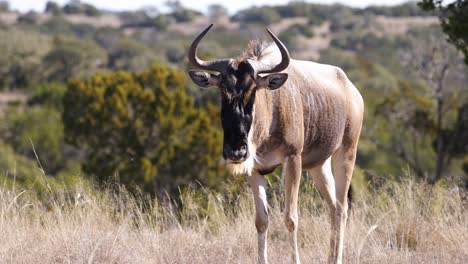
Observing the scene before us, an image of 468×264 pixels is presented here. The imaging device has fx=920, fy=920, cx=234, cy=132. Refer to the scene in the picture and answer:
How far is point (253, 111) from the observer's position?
24.4 feet

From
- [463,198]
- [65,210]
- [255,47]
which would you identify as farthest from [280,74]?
[463,198]

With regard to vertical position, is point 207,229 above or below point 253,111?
below

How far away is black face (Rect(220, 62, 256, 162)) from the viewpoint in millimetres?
7199

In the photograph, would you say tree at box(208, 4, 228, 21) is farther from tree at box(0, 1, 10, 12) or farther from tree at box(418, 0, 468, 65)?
tree at box(418, 0, 468, 65)

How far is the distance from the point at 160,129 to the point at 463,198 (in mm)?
27748

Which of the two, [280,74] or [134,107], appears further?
[134,107]

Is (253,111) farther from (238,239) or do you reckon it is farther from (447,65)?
(447,65)

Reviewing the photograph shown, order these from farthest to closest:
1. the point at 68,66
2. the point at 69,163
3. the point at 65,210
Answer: the point at 68,66, the point at 69,163, the point at 65,210

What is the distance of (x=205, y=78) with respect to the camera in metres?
7.62

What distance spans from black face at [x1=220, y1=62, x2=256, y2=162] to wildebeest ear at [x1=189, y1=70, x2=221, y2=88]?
94 mm

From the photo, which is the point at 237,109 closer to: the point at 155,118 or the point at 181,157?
the point at 181,157

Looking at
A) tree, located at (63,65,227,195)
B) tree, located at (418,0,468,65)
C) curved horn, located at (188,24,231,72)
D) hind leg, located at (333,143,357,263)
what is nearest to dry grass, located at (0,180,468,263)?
hind leg, located at (333,143,357,263)

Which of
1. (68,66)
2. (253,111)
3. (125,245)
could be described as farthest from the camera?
(68,66)

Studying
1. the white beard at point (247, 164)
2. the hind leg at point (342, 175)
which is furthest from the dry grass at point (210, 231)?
the white beard at point (247, 164)
